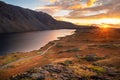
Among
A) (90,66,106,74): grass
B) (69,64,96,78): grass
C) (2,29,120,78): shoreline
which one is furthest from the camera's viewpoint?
(2,29,120,78): shoreline

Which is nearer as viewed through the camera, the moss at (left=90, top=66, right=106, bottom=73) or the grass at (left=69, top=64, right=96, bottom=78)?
the grass at (left=69, top=64, right=96, bottom=78)

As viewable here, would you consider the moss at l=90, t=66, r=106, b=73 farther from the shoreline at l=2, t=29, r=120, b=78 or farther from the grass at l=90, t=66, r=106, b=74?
the shoreline at l=2, t=29, r=120, b=78

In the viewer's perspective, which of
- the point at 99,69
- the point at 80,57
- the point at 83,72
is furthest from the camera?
the point at 80,57

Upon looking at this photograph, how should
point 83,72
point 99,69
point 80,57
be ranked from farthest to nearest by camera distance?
point 80,57, point 99,69, point 83,72

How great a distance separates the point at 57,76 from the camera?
2919 centimetres

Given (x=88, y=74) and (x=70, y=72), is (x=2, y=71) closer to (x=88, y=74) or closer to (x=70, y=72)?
(x=70, y=72)

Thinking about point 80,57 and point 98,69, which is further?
point 80,57

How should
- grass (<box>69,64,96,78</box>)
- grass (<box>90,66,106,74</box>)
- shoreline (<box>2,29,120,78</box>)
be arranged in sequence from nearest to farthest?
grass (<box>69,64,96,78</box>), grass (<box>90,66,106,74</box>), shoreline (<box>2,29,120,78</box>)

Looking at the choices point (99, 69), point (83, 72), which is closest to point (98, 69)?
point (99, 69)

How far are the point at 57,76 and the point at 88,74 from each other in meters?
5.39

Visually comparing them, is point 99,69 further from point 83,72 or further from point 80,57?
point 80,57

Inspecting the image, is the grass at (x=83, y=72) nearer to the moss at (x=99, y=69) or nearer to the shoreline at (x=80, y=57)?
the moss at (x=99, y=69)

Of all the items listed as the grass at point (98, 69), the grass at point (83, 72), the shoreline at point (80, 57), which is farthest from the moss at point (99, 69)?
the grass at point (83, 72)

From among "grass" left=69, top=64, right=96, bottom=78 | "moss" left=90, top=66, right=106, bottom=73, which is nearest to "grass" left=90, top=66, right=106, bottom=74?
"moss" left=90, top=66, right=106, bottom=73
